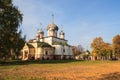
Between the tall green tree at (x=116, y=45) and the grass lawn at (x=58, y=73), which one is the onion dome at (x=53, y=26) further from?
the grass lawn at (x=58, y=73)

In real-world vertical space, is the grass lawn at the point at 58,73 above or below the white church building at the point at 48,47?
below

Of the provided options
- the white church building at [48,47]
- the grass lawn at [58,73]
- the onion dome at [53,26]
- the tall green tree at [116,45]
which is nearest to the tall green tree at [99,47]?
the tall green tree at [116,45]

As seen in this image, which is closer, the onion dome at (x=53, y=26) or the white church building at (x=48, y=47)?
the white church building at (x=48, y=47)

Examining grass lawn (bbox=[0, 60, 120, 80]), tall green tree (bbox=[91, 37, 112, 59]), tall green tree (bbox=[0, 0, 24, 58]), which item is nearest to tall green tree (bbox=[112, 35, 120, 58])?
tall green tree (bbox=[91, 37, 112, 59])

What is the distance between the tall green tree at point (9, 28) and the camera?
4472 cm

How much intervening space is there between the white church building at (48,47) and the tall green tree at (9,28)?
33.4 meters

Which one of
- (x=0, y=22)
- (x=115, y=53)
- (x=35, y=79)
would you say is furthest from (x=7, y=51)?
(x=115, y=53)

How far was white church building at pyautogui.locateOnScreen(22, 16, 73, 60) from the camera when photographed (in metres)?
81.9

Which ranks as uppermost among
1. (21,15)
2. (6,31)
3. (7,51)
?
(21,15)

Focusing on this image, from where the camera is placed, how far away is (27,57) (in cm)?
8056

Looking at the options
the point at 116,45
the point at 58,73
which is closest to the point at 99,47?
the point at 116,45

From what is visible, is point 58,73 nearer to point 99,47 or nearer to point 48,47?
point 48,47

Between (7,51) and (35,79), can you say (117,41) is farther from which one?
(35,79)

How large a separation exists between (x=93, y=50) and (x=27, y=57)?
923 inches
